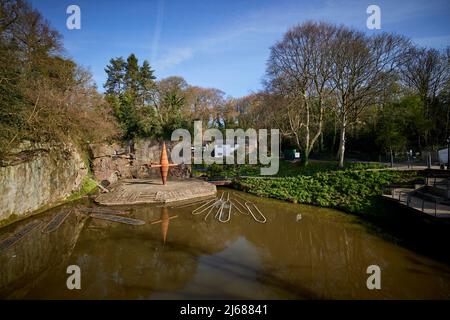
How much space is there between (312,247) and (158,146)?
21586 millimetres

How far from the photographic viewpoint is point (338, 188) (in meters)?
15.5

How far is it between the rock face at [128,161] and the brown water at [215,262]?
822cm

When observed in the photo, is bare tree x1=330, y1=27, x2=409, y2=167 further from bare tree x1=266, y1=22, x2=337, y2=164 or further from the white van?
the white van

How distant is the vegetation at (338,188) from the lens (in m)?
13.7

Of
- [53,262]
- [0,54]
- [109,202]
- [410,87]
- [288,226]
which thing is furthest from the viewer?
[410,87]

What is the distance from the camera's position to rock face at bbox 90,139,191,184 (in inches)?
790

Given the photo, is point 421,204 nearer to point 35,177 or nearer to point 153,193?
point 153,193

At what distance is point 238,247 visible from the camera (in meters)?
9.63

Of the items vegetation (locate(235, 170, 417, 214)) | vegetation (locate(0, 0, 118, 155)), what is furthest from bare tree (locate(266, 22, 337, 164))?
vegetation (locate(0, 0, 118, 155))

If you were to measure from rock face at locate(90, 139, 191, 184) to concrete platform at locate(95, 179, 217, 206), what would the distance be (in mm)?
3549

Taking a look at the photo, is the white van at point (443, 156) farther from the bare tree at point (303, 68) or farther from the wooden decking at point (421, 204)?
the bare tree at point (303, 68)

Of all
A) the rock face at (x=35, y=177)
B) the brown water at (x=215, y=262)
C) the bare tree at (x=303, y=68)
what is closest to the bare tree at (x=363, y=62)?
the bare tree at (x=303, y=68)
